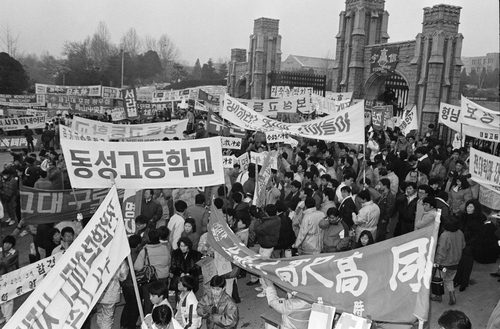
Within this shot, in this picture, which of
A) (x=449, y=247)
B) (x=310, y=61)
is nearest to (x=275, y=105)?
(x=449, y=247)

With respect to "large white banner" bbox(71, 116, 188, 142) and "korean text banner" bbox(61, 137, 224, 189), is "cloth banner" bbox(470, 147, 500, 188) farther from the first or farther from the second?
"large white banner" bbox(71, 116, 188, 142)

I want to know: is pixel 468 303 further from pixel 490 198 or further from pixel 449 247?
pixel 490 198

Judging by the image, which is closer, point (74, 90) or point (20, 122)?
point (20, 122)

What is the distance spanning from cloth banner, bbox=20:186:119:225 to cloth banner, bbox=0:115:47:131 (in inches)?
550

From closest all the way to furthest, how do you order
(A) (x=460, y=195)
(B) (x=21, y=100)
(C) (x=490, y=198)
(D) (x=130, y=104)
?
(C) (x=490, y=198), (A) (x=460, y=195), (D) (x=130, y=104), (B) (x=21, y=100)

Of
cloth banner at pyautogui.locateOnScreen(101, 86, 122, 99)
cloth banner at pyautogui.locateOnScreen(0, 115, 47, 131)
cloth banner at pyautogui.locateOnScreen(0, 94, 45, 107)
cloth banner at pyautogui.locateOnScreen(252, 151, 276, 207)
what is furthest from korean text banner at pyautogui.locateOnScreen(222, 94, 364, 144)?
cloth banner at pyautogui.locateOnScreen(0, 94, 45, 107)

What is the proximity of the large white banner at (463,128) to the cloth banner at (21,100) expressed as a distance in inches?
958

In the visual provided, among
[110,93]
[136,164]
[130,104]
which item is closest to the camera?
[136,164]

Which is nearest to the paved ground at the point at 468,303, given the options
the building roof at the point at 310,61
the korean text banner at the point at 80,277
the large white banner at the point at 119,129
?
the korean text banner at the point at 80,277

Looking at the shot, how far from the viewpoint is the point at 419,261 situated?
3.79 m

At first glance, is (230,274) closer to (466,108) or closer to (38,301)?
(38,301)

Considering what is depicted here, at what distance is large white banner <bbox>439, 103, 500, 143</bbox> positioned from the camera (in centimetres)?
1064

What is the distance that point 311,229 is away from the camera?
7.01 metres

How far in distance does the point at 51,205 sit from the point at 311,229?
3.93 metres
